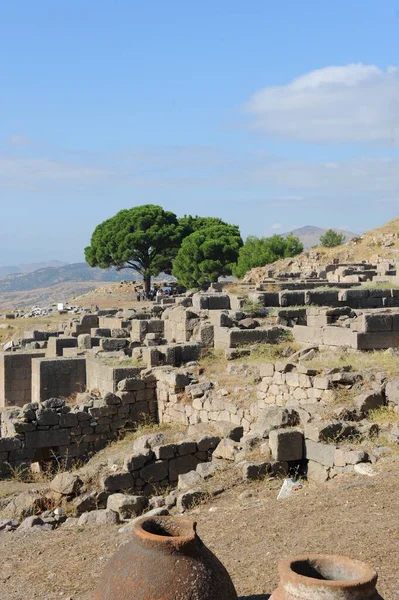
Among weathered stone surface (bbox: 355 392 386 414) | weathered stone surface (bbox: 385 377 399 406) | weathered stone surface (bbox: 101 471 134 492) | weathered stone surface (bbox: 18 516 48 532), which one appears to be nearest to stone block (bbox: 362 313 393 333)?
weathered stone surface (bbox: 385 377 399 406)

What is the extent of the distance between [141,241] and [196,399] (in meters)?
47.1

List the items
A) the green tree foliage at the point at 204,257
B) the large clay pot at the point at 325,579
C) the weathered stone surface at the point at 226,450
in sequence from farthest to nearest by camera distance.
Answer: the green tree foliage at the point at 204,257 → the weathered stone surface at the point at 226,450 → the large clay pot at the point at 325,579

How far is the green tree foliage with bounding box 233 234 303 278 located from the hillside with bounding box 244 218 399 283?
4037 mm

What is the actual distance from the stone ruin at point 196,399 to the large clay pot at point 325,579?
15.2ft

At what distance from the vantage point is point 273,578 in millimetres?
6410

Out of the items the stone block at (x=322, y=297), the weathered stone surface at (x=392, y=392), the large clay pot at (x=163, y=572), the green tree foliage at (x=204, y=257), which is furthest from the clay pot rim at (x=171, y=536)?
the green tree foliage at (x=204, y=257)

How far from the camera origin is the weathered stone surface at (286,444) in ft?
33.2

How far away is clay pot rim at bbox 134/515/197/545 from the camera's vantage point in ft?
16.4

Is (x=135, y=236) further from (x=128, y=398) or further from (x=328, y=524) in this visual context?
(x=328, y=524)

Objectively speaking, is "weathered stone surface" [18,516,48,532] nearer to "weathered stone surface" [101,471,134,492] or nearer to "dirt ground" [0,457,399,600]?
"dirt ground" [0,457,399,600]

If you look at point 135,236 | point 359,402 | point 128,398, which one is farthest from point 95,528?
point 135,236

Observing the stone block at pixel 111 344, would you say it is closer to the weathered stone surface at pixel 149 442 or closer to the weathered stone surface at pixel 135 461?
the weathered stone surface at pixel 149 442

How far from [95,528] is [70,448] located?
178 inches

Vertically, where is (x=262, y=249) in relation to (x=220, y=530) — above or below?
above
